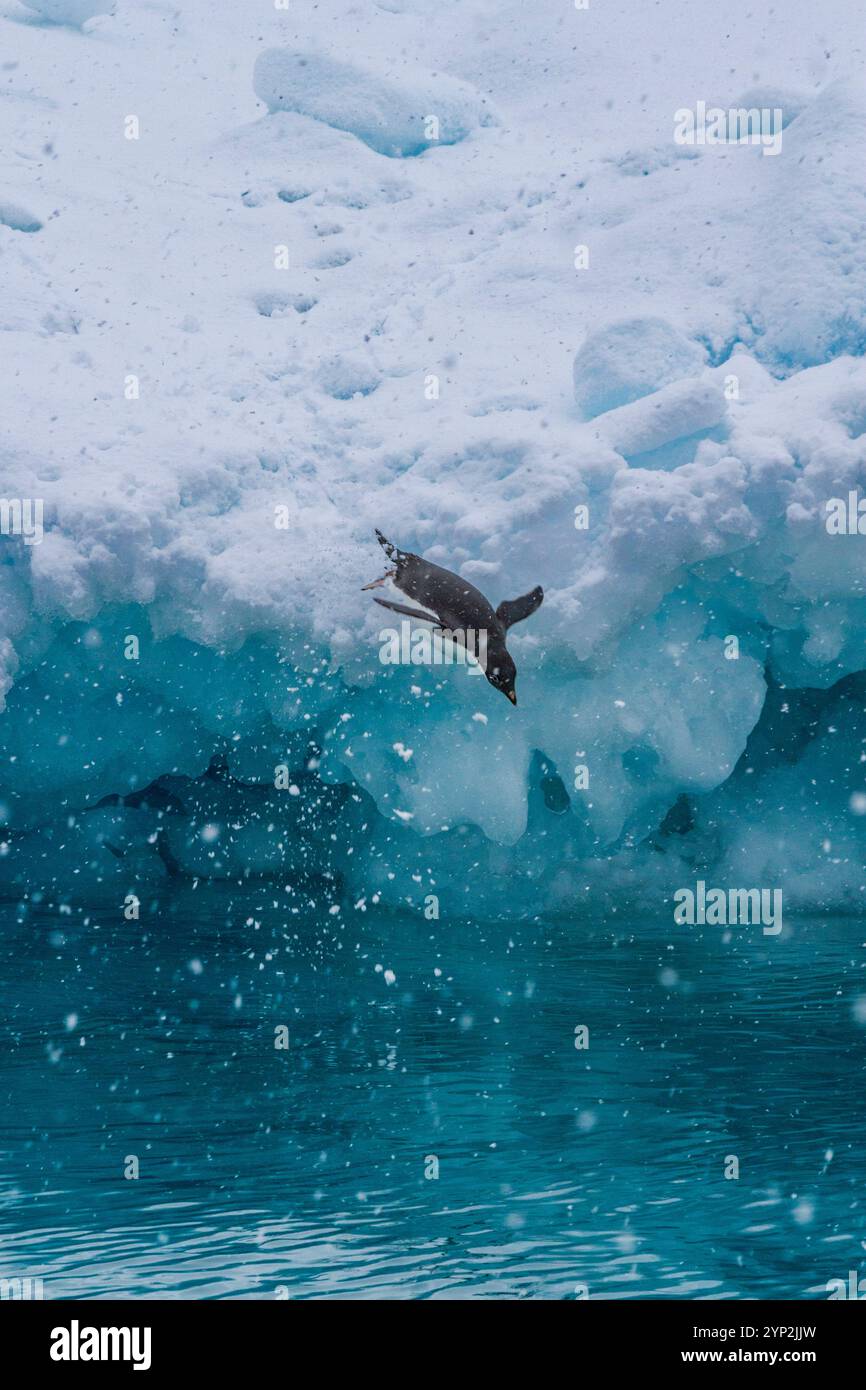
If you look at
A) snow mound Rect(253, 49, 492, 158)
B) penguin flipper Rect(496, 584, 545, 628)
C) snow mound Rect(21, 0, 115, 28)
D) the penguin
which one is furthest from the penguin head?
snow mound Rect(21, 0, 115, 28)

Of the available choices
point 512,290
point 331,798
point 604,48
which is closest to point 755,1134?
point 331,798

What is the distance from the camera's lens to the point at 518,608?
23.8 feet

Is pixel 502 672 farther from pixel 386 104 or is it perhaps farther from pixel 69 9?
pixel 69 9

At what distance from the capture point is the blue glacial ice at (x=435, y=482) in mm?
8898

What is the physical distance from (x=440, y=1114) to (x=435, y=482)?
14.8ft

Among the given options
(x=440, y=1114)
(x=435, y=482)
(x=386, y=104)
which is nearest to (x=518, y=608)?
(x=435, y=482)

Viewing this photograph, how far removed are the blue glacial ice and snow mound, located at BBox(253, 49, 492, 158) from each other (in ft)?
0.12

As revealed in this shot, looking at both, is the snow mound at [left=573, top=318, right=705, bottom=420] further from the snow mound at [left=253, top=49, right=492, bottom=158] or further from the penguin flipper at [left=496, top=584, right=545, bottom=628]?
the snow mound at [left=253, top=49, right=492, bottom=158]

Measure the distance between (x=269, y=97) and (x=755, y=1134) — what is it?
994 cm

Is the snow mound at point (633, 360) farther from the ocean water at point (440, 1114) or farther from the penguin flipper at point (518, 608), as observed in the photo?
the ocean water at point (440, 1114)

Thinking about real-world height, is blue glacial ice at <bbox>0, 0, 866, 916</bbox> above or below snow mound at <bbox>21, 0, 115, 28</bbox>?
below

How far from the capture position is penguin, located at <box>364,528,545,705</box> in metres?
6.73

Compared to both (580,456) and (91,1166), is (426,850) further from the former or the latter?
(91,1166)

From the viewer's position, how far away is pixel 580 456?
8898mm
